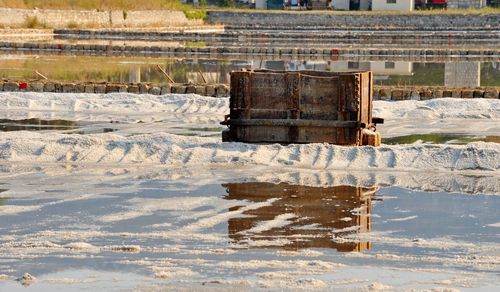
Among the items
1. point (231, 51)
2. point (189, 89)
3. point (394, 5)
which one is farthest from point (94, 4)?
point (189, 89)

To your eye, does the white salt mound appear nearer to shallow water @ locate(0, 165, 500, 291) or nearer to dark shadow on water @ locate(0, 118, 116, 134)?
shallow water @ locate(0, 165, 500, 291)

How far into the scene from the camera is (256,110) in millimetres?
16906

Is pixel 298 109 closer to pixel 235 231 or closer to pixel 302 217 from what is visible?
pixel 302 217

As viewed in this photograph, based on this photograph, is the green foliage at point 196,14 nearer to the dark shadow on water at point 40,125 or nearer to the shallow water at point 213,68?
the shallow water at point 213,68

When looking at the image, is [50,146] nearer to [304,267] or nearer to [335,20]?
[304,267]

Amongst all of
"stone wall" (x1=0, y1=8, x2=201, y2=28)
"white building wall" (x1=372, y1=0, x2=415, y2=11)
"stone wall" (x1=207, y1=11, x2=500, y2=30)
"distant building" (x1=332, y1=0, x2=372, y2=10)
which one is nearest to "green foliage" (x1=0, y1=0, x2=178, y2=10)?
"stone wall" (x1=0, y1=8, x2=201, y2=28)

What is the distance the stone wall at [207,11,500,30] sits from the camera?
2980 inches

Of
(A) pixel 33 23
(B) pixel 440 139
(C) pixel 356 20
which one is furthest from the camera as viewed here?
(C) pixel 356 20

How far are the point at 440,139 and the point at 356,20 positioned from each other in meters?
61.0

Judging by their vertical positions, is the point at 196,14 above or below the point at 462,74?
above

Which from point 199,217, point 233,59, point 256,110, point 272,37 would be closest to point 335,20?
point 272,37

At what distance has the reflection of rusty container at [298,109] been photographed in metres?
16.6

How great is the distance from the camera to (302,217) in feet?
39.9

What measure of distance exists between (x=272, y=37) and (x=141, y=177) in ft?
156
